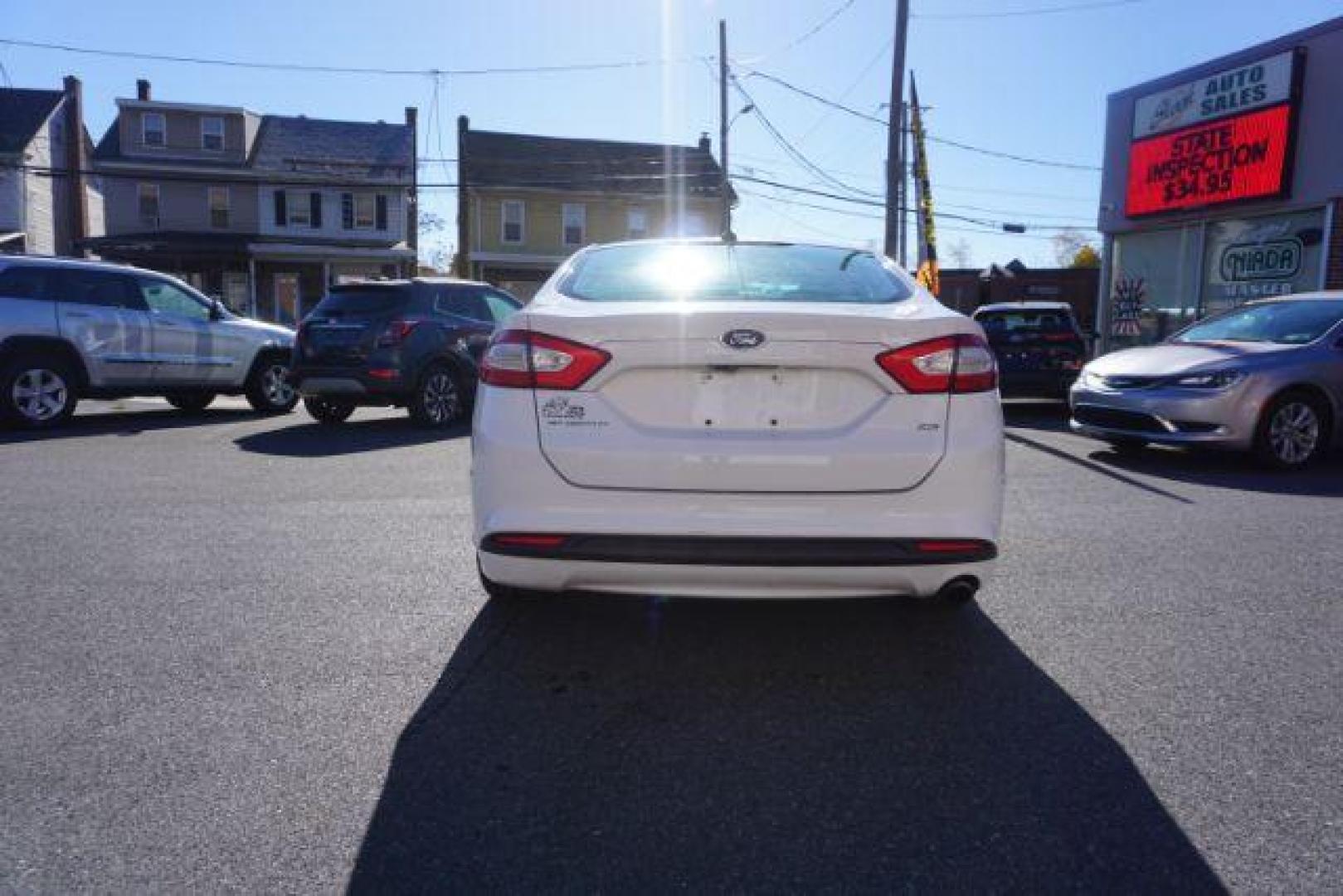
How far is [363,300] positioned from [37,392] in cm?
331

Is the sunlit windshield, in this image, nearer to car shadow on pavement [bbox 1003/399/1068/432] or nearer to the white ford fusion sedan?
car shadow on pavement [bbox 1003/399/1068/432]

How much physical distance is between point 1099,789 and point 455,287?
9478 mm

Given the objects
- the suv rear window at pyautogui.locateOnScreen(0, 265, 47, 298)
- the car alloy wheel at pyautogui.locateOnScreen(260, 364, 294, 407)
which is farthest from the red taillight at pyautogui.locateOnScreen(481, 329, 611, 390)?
the car alloy wheel at pyautogui.locateOnScreen(260, 364, 294, 407)

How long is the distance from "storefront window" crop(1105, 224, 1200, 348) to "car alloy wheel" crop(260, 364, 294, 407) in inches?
575

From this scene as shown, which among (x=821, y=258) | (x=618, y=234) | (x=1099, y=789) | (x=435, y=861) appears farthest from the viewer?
(x=618, y=234)

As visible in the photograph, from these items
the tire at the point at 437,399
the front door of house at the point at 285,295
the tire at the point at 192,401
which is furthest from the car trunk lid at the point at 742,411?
the front door of house at the point at 285,295

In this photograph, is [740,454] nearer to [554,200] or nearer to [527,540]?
[527,540]

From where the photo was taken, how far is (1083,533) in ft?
18.5

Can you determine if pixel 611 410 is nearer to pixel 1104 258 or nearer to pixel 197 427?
pixel 197 427

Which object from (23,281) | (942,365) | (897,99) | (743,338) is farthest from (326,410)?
(897,99)

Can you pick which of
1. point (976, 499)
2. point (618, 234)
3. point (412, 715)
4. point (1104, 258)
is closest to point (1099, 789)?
point (976, 499)

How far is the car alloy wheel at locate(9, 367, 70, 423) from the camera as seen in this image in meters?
9.68

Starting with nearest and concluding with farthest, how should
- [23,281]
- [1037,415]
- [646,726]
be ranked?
1. [646,726]
2. [23,281]
3. [1037,415]

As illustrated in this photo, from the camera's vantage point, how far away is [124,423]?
1075 centimetres
